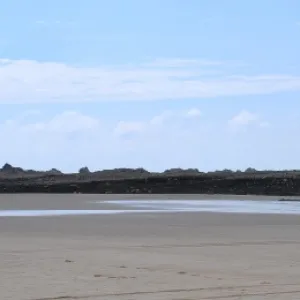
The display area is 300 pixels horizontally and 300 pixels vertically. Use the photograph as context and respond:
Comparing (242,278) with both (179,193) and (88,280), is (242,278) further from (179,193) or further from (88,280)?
(179,193)

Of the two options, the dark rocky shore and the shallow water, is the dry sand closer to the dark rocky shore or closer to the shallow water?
the shallow water

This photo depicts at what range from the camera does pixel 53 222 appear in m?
22.9

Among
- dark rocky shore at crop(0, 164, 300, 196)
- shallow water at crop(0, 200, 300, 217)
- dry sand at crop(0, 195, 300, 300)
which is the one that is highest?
dark rocky shore at crop(0, 164, 300, 196)

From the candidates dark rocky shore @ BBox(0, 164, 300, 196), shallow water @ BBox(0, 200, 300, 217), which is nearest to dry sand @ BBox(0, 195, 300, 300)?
shallow water @ BBox(0, 200, 300, 217)

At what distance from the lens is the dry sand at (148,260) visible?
10.1 metres

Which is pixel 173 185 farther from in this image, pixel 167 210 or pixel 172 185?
pixel 167 210

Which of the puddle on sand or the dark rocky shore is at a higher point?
the dark rocky shore

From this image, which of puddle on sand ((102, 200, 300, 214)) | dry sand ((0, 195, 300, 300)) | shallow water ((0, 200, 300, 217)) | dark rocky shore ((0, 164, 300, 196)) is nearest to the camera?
dry sand ((0, 195, 300, 300))

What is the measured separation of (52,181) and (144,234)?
4227cm

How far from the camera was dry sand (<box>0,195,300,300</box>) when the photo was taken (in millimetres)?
10062

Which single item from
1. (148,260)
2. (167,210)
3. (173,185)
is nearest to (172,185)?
(173,185)

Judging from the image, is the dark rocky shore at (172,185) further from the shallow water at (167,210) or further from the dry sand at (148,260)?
the dry sand at (148,260)

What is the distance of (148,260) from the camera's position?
13.4 metres

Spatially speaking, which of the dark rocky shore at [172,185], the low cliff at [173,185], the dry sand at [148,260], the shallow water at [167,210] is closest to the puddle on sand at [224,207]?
the shallow water at [167,210]
